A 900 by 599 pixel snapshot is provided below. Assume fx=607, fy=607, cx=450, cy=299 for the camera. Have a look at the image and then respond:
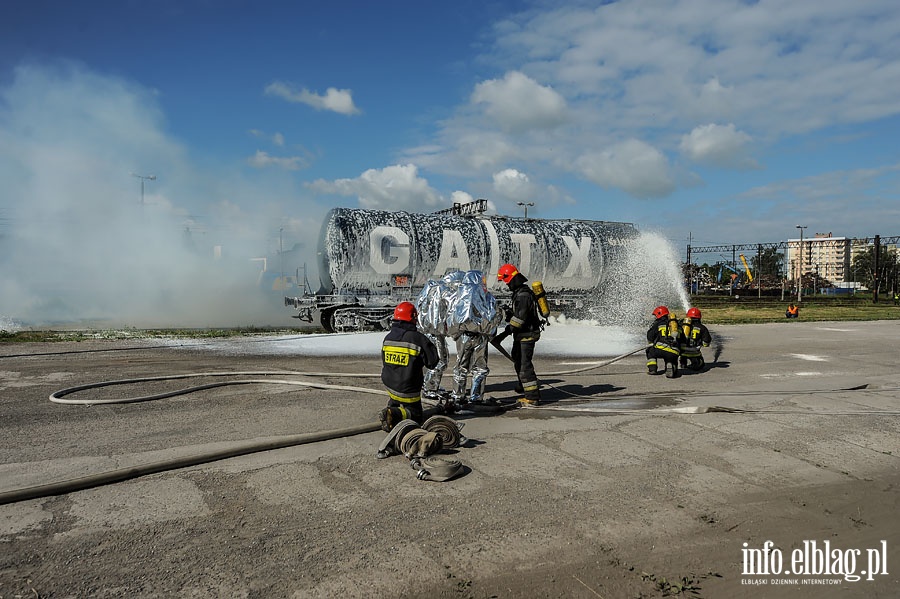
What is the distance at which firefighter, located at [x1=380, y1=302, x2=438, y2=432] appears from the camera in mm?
6188

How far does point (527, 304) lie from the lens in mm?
8148

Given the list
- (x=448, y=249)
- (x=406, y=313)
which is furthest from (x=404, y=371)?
(x=448, y=249)

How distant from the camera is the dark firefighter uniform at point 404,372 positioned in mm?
6188

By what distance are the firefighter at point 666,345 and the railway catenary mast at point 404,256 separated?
817cm

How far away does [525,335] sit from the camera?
8.18 m

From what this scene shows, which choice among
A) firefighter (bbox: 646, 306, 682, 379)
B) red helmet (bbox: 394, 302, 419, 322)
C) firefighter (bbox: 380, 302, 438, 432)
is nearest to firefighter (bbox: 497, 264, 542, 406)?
red helmet (bbox: 394, 302, 419, 322)

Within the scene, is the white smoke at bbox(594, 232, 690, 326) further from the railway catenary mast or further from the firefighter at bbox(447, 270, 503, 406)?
the firefighter at bbox(447, 270, 503, 406)

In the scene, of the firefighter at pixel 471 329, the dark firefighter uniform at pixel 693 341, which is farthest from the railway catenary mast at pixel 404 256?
the firefighter at pixel 471 329

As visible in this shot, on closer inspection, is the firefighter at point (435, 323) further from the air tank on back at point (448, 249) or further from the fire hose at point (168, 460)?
the air tank on back at point (448, 249)

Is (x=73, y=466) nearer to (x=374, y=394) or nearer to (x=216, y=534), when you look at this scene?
(x=216, y=534)

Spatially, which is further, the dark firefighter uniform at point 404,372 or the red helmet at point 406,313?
the red helmet at point 406,313

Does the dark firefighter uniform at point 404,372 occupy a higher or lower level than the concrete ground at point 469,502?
higher

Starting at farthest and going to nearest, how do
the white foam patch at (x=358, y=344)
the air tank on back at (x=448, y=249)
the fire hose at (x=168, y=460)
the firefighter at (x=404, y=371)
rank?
the air tank on back at (x=448, y=249) < the white foam patch at (x=358, y=344) < the firefighter at (x=404, y=371) < the fire hose at (x=168, y=460)

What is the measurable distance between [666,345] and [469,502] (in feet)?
23.6
